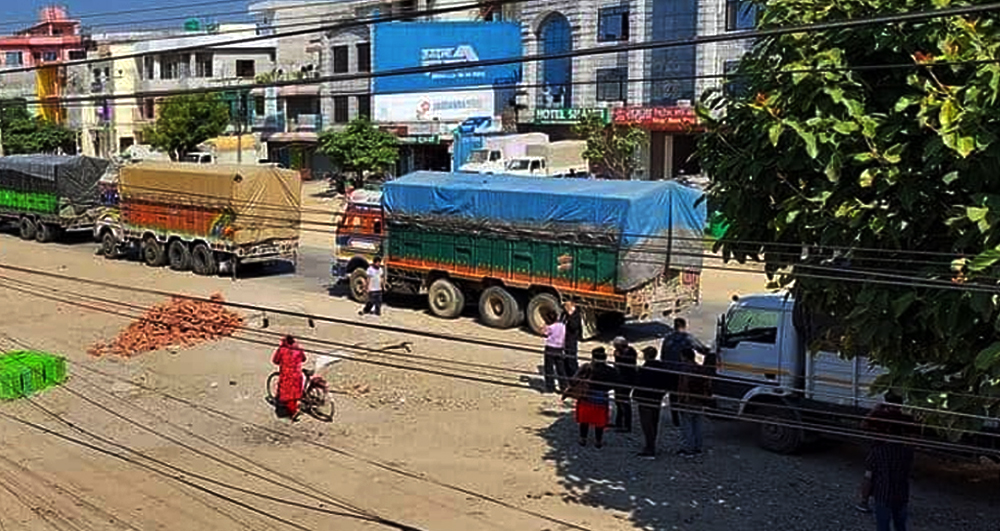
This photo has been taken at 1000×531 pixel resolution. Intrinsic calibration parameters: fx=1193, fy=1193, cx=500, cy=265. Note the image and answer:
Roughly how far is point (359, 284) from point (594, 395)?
11.7 metres

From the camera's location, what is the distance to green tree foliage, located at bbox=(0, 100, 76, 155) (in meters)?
70.1

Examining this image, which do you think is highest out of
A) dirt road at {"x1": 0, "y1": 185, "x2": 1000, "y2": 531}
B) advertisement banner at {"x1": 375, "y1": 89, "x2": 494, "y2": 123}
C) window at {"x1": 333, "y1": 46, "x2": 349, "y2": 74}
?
window at {"x1": 333, "y1": 46, "x2": 349, "y2": 74}

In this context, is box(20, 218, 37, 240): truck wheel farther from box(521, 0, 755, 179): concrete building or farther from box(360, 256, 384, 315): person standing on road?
box(521, 0, 755, 179): concrete building

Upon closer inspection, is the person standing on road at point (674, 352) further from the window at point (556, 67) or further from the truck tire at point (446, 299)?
the window at point (556, 67)

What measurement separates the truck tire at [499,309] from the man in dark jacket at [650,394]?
6869 mm

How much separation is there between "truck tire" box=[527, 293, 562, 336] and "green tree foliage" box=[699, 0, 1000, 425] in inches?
487

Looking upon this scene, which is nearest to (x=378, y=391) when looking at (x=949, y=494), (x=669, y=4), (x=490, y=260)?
(x=490, y=260)

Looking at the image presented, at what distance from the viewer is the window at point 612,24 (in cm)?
5225

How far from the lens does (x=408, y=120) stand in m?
55.1

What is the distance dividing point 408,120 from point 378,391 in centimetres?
3729

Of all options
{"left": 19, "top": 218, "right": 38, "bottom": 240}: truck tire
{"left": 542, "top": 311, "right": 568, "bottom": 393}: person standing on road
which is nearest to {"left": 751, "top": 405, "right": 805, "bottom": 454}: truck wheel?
{"left": 542, "top": 311, "right": 568, "bottom": 393}: person standing on road

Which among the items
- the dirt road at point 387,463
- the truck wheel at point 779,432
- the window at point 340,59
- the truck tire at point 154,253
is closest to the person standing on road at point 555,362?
the dirt road at point 387,463

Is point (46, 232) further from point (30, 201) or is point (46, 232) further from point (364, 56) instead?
point (364, 56)

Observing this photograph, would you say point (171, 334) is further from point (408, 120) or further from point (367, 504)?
point (408, 120)
